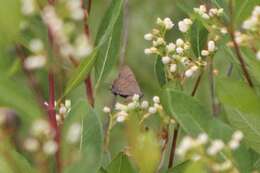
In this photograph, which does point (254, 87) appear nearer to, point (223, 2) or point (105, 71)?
point (223, 2)

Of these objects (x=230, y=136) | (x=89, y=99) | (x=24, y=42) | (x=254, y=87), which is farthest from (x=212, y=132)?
(x=24, y=42)

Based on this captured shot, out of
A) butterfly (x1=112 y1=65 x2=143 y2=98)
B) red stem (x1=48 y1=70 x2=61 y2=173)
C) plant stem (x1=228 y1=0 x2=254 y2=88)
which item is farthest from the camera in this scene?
butterfly (x1=112 y1=65 x2=143 y2=98)

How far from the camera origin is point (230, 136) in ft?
4.68

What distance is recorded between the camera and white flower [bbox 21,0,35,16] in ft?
3.84

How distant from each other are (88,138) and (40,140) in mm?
355

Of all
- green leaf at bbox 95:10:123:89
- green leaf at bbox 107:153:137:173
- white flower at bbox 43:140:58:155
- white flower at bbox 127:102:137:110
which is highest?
white flower at bbox 43:140:58:155

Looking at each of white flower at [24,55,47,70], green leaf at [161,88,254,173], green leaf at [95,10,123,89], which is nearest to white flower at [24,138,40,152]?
white flower at [24,55,47,70]

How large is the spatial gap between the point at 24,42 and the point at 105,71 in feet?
1.26

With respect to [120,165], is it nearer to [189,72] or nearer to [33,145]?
[189,72]

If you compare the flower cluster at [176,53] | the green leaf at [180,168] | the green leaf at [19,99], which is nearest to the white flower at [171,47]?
the flower cluster at [176,53]

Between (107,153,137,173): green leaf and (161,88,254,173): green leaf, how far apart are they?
0.12 m

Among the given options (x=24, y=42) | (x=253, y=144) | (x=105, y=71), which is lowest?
(x=253, y=144)

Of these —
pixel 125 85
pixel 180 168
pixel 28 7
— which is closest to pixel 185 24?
pixel 125 85

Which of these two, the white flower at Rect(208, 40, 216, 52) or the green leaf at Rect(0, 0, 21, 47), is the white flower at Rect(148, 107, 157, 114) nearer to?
the white flower at Rect(208, 40, 216, 52)
